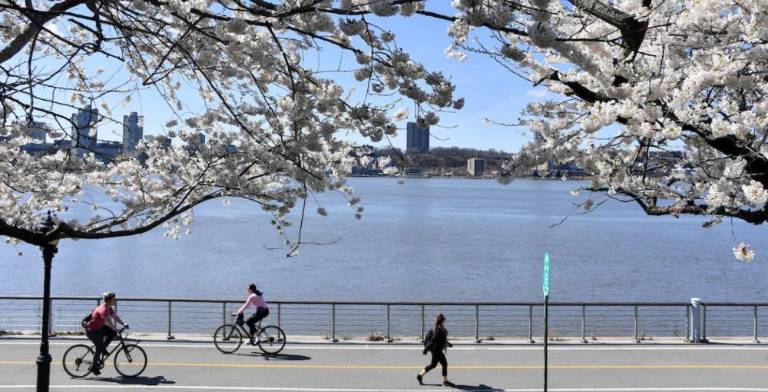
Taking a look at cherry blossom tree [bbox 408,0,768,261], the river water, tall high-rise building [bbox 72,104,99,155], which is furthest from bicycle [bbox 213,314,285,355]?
the river water

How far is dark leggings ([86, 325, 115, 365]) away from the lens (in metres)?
13.8

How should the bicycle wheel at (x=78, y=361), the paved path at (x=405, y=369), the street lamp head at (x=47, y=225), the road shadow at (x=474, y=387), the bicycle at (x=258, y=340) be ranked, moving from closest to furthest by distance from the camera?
the street lamp head at (x=47, y=225) → the road shadow at (x=474, y=387) → the paved path at (x=405, y=369) → the bicycle wheel at (x=78, y=361) → the bicycle at (x=258, y=340)

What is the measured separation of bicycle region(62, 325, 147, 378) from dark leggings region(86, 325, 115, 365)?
10cm

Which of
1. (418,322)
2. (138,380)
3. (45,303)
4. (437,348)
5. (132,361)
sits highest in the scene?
(45,303)

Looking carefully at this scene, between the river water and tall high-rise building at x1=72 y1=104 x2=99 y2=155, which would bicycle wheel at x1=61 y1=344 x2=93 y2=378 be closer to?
tall high-rise building at x1=72 y1=104 x2=99 y2=155

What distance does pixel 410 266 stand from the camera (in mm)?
47281

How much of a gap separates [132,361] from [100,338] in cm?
76

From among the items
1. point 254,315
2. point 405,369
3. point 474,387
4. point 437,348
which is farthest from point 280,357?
point 474,387

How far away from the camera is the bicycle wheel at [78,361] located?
14.0 m

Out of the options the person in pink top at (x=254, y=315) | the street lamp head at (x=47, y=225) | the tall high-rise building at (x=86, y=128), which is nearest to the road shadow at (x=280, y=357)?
the person in pink top at (x=254, y=315)

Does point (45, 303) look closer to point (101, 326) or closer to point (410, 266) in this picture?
point (101, 326)

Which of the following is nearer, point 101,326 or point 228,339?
point 101,326

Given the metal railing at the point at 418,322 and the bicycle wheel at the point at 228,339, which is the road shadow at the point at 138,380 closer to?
the bicycle wheel at the point at 228,339

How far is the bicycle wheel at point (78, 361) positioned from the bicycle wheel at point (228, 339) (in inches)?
107
